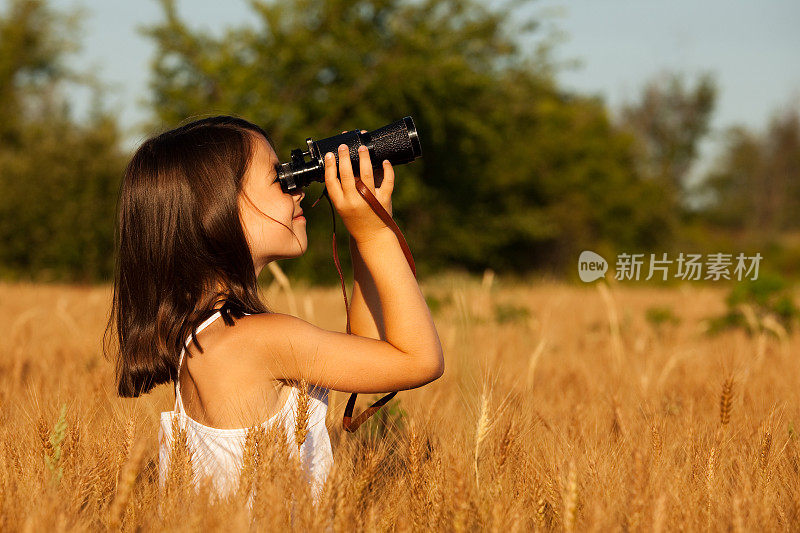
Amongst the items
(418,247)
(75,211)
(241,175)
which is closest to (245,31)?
(75,211)

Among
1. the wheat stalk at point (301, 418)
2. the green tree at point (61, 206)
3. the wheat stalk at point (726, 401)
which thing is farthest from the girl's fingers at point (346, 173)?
the green tree at point (61, 206)

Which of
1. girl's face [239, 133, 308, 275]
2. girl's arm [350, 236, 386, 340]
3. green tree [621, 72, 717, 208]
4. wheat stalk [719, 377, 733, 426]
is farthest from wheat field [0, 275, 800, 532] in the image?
green tree [621, 72, 717, 208]

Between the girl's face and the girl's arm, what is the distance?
0.24m

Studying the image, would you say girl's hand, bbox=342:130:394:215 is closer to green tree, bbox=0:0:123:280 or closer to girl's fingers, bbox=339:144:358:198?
girl's fingers, bbox=339:144:358:198

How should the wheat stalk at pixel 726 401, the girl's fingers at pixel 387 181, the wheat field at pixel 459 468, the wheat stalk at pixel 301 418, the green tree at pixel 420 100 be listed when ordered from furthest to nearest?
the green tree at pixel 420 100 < the wheat stalk at pixel 726 401 < the girl's fingers at pixel 387 181 < the wheat stalk at pixel 301 418 < the wheat field at pixel 459 468

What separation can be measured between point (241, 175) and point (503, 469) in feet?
3.16

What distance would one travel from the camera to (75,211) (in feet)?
50.2

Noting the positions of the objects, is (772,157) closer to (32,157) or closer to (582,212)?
(582,212)

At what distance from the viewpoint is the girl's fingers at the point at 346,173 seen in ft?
5.61

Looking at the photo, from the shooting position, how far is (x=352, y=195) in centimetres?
170

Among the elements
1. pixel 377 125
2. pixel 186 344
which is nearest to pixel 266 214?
pixel 186 344

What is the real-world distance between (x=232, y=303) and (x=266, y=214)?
0.81 ft

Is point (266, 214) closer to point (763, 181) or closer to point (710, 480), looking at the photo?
point (710, 480)

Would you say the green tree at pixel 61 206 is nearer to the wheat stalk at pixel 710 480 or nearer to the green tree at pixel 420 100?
the green tree at pixel 420 100
